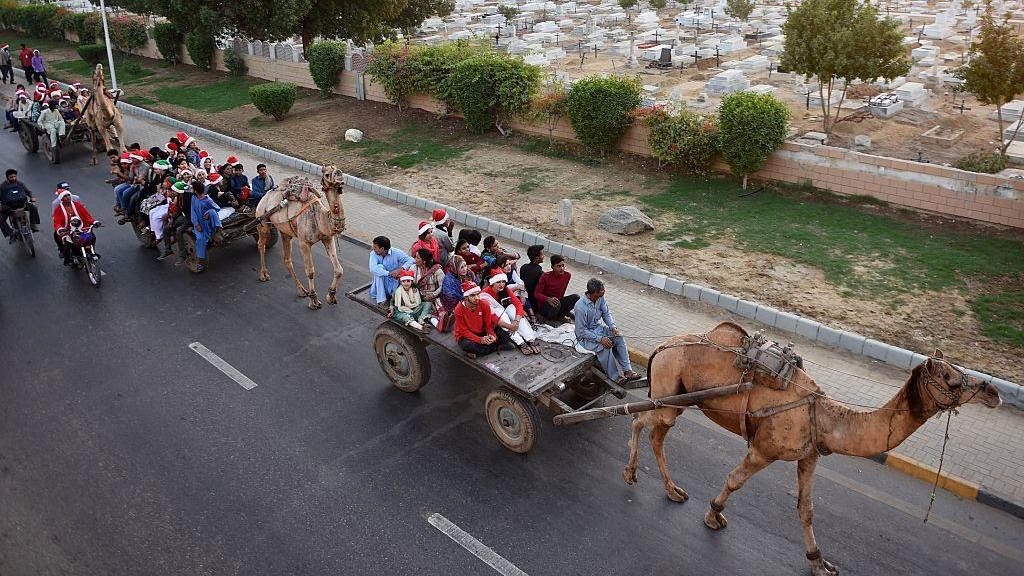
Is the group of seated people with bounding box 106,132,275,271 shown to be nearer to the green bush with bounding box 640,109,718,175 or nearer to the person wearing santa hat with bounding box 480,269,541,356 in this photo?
the person wearing santa hat with bounding box 480,269,541,356

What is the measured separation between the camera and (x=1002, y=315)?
10453 millimetres

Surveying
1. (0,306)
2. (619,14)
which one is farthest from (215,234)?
(619,14)

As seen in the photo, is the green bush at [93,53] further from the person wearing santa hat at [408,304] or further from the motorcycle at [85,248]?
the person wearing santa hat at [408,304]

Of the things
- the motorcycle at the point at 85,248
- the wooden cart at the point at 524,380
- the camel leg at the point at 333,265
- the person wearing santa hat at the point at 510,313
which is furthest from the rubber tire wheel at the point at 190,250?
the person wearing santa hat at the point at 510,313

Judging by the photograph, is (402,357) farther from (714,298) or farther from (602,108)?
(602,108)

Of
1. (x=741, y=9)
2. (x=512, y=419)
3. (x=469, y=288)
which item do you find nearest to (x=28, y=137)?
(x=469, y=288)

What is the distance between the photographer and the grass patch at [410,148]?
18766mm

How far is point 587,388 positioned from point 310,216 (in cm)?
521

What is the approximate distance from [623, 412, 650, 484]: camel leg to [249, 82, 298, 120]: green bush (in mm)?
18022

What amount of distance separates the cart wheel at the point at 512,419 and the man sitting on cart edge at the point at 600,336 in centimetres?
88

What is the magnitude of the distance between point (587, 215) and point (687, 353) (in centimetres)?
800

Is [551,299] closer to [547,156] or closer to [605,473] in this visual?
[605,473]

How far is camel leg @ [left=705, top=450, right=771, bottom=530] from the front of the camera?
6809 mm

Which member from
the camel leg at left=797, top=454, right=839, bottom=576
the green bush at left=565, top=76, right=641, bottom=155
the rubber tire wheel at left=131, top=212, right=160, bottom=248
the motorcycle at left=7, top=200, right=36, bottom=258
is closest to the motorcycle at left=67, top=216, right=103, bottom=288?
the rubber tire wheel at left=131, top=212, right=160, bottom=248
